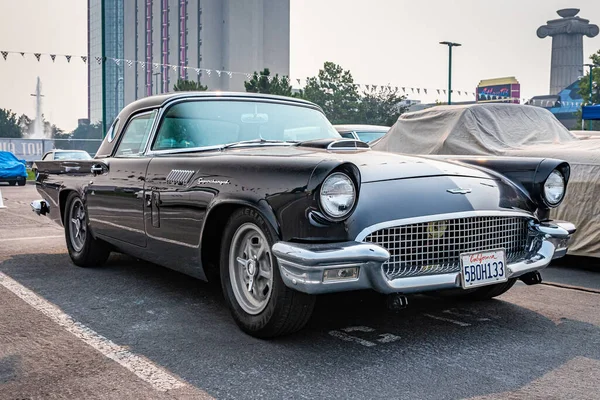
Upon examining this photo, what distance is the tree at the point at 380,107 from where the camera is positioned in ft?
189

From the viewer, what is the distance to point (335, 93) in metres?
62.2

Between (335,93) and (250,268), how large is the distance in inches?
2345

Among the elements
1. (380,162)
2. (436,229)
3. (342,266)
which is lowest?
(342,266)

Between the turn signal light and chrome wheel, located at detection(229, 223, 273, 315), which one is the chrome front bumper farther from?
chrome wheel, located at detection(229, 223, 273, 315)

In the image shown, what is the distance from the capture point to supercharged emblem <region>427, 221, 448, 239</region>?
11.4 ft

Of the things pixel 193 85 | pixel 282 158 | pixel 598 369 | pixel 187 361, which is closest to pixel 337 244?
pixel 282 158

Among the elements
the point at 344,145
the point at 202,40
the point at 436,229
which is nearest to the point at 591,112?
the point at 344,145

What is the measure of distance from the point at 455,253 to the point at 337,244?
0.73 metres

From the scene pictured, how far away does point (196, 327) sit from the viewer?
3.89 m

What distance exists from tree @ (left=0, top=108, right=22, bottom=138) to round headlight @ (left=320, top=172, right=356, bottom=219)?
100905mm

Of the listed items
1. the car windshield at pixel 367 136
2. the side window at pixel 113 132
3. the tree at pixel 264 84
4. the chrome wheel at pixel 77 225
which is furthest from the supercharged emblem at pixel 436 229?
the tree at pixel 264 84

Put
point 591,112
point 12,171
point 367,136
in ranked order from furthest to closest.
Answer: point 12,171
point 367,136
point 591,112

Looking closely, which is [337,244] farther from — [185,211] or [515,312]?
[515,312]

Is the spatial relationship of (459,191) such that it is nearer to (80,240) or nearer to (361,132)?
(80,240)
